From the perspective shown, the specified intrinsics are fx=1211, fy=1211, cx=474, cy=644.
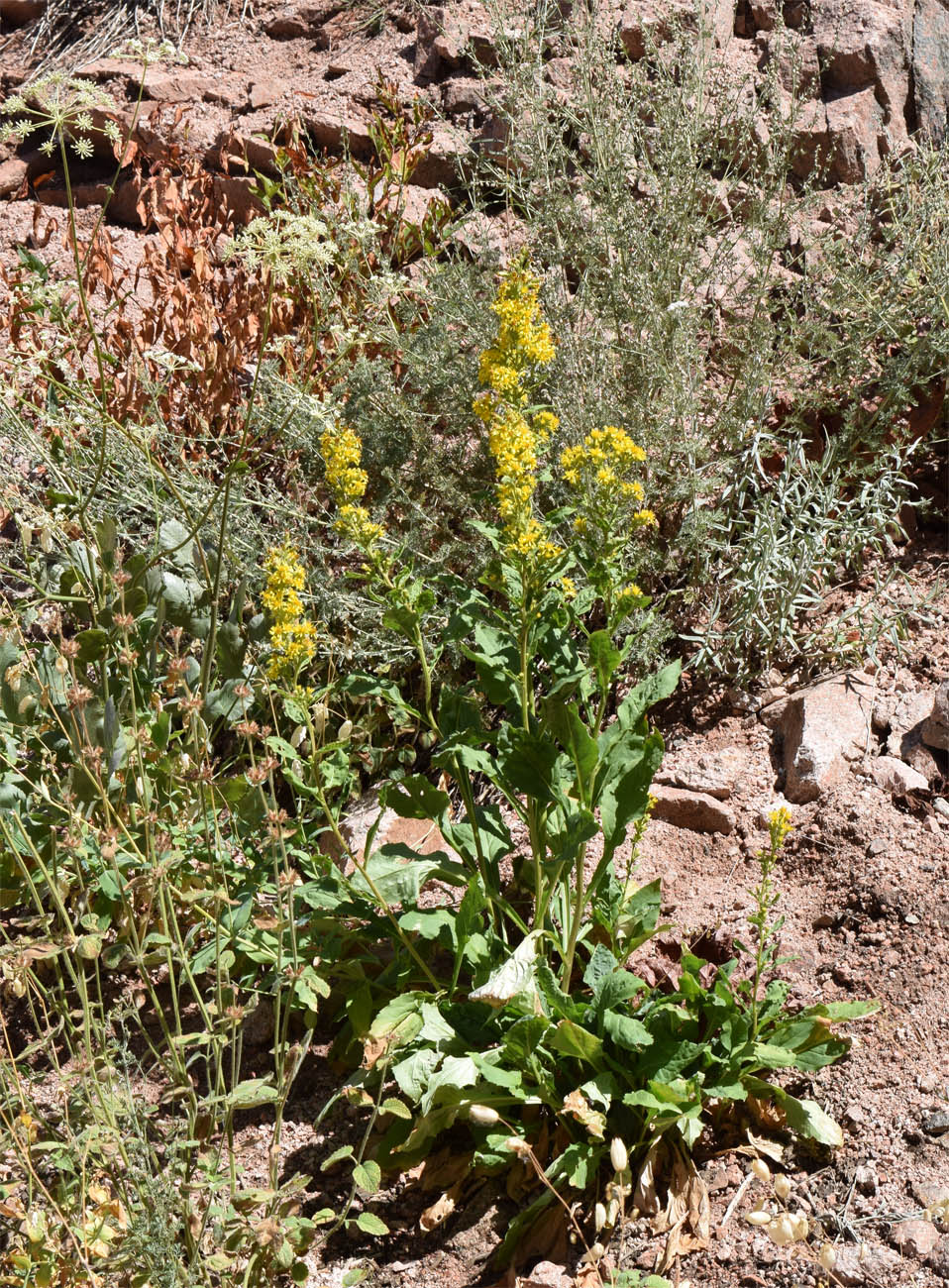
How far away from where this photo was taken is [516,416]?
7.28 feet

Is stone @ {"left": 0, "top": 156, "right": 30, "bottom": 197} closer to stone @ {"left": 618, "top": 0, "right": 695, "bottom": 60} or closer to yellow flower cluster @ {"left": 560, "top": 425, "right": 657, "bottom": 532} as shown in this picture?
stone @ {"left": 618, "top": 0, "right": 695, "bottom": 60}

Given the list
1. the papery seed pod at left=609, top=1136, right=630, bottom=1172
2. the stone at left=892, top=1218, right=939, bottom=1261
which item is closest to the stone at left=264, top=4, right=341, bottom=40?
the papery seed pod at left=609, top=1136, right=630, bottom=1172

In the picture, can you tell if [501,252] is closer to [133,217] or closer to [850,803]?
[133,217]

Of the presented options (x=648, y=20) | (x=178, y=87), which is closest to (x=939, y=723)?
(x=648, y=20)

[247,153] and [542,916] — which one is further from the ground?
[247,153]

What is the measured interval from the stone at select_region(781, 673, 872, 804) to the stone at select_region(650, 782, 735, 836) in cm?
18

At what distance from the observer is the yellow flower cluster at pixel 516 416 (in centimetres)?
215

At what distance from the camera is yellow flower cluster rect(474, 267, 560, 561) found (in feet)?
7.06

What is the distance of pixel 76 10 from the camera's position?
6.30 meters

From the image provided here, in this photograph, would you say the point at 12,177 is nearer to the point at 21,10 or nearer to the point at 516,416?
the point at 21,10

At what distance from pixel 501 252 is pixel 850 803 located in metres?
2.50

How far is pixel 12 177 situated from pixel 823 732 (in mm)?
4822

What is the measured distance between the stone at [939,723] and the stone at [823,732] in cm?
15

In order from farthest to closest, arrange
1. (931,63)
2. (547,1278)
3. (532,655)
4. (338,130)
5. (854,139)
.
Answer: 1. (338,130)
2. (931,63)
3. (854,139)
4. (532,655)
5. (547,1278)
